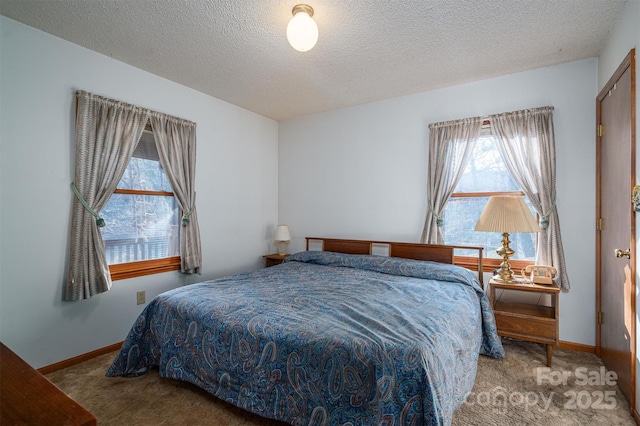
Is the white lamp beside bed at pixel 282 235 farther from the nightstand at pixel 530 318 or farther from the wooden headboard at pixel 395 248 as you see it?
the nightstand at pixel 530 318

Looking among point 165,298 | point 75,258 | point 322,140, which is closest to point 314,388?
point 165,298

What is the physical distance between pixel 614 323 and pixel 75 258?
3.96m

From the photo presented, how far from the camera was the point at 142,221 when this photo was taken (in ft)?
9.56

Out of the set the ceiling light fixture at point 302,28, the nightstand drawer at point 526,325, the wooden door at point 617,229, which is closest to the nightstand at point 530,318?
the nightstand drawer at point 526,325

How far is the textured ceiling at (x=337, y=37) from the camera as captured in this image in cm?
197

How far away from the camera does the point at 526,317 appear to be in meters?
2.38

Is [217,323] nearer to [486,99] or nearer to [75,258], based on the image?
[75,258]

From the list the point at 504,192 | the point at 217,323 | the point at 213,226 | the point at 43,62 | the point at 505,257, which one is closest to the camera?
the point at 217,323

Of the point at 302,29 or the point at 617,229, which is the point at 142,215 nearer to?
the point at 302,29

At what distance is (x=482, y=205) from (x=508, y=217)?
674mm

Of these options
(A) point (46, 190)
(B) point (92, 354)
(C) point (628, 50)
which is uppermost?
(C) point (628, 50)

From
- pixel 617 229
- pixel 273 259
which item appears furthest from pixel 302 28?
pixel 273 259

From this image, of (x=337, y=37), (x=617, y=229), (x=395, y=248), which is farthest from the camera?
(x=395, y=248)

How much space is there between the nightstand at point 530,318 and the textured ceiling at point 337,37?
1.90 m
